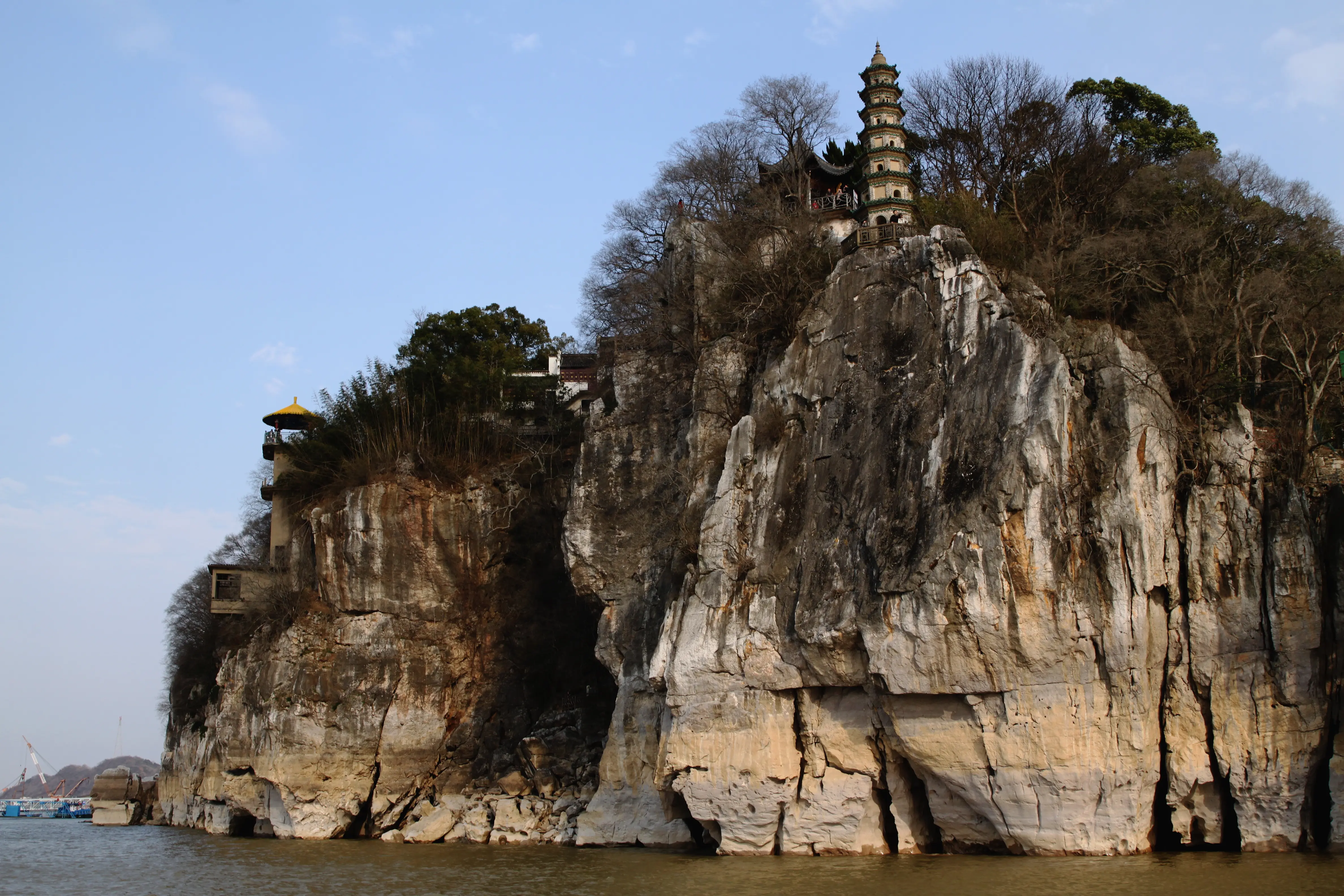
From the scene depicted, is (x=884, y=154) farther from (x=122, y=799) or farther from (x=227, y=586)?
(x=122, y=799)

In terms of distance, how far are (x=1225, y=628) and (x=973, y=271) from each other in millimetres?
8467

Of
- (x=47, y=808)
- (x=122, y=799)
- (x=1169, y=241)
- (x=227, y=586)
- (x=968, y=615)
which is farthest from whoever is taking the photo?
(x=47, y=808)

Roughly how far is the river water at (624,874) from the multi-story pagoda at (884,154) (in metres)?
16.3

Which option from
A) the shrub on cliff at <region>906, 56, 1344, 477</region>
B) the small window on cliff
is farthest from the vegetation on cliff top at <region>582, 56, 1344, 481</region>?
the small window on cliff

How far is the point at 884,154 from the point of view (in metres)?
31.6

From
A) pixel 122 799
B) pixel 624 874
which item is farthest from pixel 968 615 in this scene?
pixel 122 799

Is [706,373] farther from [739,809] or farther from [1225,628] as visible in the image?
[1225,628]

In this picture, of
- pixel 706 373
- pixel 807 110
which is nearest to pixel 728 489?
pixel 706 373

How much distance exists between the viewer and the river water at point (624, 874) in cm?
1806

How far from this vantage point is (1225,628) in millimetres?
21344

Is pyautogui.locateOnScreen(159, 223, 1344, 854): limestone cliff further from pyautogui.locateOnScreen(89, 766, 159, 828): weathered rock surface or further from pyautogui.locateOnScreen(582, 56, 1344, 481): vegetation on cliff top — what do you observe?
pyautogui.locateOnScreen(89, 766, 159, 828): weathered rock surface

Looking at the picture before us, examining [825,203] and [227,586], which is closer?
[825,203]

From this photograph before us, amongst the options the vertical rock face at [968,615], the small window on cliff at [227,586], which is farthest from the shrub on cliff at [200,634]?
the vertical rock face at [968,615]

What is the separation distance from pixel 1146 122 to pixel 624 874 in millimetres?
25364
